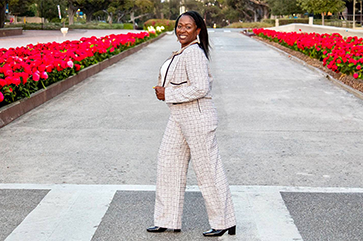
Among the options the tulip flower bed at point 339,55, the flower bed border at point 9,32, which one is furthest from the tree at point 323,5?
the tulip flower bed at point 339,55

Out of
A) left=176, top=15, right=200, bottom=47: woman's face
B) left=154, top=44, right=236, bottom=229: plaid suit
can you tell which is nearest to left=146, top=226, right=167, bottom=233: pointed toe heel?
left=154, top=44, right=236, bottom=229: plaid suit

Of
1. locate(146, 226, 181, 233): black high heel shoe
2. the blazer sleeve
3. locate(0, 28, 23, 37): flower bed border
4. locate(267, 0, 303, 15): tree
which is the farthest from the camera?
locate(267, 0, 303, 15): tree

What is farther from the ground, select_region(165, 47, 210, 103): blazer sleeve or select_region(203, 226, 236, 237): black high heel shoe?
select_region(165, 47, 210, 103): blazer sleeve

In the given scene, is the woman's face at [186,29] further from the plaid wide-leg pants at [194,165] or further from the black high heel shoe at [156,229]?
the black high heel shoe at [156,229]

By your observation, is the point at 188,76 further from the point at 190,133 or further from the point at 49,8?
the point at 49,8

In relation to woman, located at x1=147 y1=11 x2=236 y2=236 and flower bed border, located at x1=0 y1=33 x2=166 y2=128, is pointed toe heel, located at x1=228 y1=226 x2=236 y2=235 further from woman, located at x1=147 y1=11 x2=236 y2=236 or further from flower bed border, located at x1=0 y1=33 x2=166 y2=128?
flower bed border, located at x1=0 y1=33 x2=166 y2=128

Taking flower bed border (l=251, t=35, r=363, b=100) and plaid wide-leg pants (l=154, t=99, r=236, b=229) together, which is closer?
plaid wide-leg pants (l=154, t=99, r=236, b=229)

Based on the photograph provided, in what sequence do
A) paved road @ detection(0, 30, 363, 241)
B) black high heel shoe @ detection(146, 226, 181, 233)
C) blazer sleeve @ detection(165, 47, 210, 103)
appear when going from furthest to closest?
paved road @ detection(0, 30, 363, 241)
black high heel shoe @ detection(146, 226, 181, 233)
blazer sleeve @ detection(165, 47, 210, 103)

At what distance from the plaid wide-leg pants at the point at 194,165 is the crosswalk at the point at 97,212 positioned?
34cm

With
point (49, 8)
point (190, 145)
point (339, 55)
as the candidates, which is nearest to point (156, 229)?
point (190, 145)

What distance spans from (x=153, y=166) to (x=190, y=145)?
265cm

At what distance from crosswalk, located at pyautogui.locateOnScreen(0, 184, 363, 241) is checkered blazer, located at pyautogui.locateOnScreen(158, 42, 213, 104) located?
3.72ft

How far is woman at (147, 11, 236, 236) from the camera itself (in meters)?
4.04

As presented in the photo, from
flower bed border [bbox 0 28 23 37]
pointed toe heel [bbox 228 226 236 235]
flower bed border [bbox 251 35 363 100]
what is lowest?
flower bed border [bbox 251 35 363 100]
